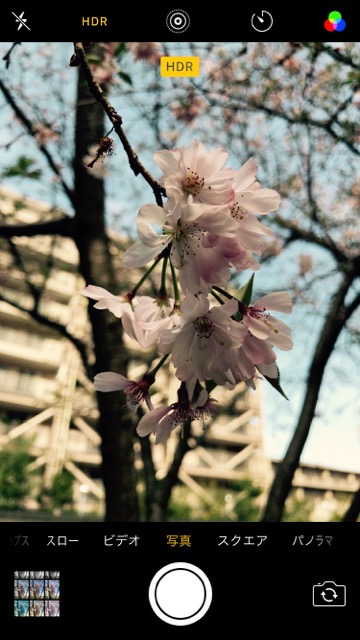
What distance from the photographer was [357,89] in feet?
6.63

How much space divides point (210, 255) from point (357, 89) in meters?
→ 1.96

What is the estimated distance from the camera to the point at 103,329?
171cm

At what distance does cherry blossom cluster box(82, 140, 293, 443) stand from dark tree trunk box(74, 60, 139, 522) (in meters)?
Answer: 1.16

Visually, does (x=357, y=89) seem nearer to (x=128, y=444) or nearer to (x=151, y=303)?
(x=128, y=444)
